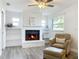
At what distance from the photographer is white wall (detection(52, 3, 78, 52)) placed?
5.38m

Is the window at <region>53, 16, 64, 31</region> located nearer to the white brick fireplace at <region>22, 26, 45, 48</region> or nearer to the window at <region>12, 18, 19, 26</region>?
the white brick fireplace at <region>22, 26, 45, 48</region>

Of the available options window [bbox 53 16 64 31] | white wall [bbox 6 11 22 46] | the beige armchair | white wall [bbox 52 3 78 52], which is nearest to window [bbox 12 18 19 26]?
white wall [bbox 6 11 22 46]

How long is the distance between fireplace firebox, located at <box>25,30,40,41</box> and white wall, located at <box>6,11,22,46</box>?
1.89 ft

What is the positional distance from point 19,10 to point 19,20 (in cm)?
69

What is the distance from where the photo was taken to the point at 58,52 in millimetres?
3768

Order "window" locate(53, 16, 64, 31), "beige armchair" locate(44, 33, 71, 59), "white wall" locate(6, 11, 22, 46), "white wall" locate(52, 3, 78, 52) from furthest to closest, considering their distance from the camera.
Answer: "white wall" locate(6, 11, 22, 46) → "window" locate(53, 16, 64, 31) → "white wall" locate(52, 3, 78, 52) → "beige armchair" locate(44, 33, 71, 59)

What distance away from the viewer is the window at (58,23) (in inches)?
268

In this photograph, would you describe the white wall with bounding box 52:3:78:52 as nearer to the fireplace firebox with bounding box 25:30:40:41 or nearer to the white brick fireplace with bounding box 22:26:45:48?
the white brick fireplace with bounding box 22:26:45:48

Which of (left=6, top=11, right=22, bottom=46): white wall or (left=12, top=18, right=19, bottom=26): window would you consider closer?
(left=6, top=11, right=22, bottom=46): white wall

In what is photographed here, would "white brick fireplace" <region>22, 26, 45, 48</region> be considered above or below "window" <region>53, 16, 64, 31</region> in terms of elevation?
below

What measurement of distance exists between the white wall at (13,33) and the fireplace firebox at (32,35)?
1.89 feet

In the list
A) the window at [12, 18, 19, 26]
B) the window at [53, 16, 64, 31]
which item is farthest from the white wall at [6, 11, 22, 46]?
the window at [53, 16, 64, 31]

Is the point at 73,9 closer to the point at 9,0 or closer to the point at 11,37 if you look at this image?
the point at 9,0

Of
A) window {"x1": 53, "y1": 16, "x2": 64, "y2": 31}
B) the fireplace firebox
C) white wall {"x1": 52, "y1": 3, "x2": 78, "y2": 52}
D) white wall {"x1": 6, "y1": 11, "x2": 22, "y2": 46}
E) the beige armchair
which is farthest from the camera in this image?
the fireplace firebox
